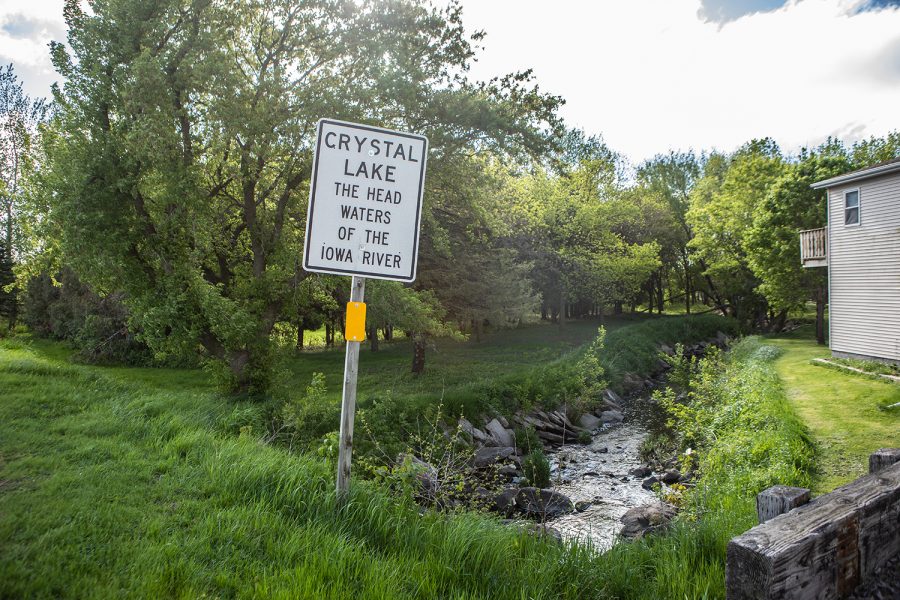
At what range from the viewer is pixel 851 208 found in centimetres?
1794

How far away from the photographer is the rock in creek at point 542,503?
303 inches

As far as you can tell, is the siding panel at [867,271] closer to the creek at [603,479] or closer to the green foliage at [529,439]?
Answer: the creek at [603,479]

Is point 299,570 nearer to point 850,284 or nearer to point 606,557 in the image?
point 606,557

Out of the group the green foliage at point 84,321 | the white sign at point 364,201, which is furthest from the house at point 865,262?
the green foliage at point 84,321

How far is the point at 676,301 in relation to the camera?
177 feet

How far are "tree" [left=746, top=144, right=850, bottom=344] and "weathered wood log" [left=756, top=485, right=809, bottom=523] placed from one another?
87.7 feet

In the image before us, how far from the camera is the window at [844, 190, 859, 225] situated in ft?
58.3

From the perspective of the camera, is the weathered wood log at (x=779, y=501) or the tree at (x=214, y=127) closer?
the weathered wood log at (x=779, y=501)

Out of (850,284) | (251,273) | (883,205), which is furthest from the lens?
(850,284)

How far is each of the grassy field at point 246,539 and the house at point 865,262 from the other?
17.1m

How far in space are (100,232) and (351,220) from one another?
8.52 m

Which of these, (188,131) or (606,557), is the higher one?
(188,131)

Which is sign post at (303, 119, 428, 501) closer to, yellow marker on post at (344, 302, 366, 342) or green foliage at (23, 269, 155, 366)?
yellow marker on post at (344, 302, 366, 342)

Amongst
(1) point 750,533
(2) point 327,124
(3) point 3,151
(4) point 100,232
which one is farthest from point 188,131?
(3) point 3,151
